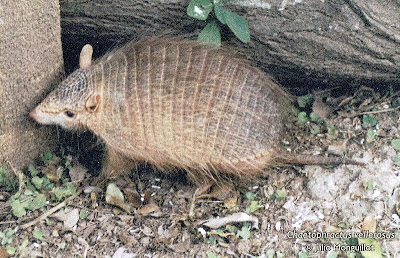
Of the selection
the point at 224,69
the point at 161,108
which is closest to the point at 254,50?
the point at 224,69

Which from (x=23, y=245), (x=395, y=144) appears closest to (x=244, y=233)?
(x=395, y=144)

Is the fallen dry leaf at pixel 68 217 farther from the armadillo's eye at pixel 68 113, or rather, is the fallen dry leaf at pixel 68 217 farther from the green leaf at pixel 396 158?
A: the green leaf at pixel 396 158

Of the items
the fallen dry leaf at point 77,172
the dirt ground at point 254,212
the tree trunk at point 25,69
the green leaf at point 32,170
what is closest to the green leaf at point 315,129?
the dirt ground at point 254,212

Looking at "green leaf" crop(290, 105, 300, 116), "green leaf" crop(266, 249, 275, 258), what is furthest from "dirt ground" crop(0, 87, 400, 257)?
"green leaf" crop(290, 105, 300, 116)

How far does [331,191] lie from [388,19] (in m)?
1.07

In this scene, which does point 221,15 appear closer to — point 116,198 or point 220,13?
point 220,13

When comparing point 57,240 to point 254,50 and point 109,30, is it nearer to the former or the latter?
point 109,30

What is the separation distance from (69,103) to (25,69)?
0.33m

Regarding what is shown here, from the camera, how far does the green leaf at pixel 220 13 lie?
3.20 m

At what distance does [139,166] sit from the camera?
3736 millimetres

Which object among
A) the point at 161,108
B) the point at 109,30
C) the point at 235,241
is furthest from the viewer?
the point at 109,30

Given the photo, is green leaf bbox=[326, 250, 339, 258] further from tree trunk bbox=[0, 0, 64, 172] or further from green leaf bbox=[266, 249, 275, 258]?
tree trunk bbox=[0, 0, 64, 172]

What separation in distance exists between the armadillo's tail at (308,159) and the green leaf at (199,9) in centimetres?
95

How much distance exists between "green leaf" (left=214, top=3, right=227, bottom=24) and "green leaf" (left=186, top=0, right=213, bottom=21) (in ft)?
0.12
